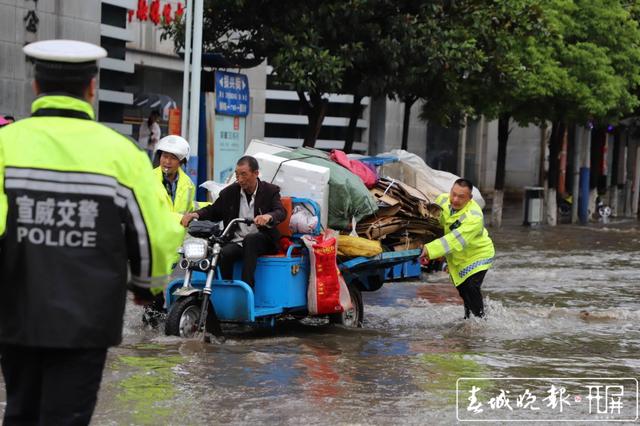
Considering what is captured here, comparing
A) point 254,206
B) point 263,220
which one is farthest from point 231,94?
point 263,220

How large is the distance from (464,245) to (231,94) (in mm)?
6729

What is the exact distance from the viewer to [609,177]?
4475cm

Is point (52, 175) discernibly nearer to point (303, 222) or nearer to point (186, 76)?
point (303, 222)

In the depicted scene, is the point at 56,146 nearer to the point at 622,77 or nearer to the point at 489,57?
the point at 489,57

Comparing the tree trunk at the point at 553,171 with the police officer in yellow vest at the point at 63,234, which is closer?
the police officer in yellow vest at the point at 63,234

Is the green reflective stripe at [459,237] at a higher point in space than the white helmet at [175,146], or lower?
lower

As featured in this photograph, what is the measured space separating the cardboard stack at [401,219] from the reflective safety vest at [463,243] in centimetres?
125

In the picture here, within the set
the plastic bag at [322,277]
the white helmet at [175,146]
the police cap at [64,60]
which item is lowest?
the plastic bag at [322,277]

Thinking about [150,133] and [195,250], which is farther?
[150,133]

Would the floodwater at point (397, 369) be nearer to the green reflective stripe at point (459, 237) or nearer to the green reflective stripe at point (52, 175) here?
the green reflective stripe at point (459, 237)

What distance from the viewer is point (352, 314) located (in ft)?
37.2

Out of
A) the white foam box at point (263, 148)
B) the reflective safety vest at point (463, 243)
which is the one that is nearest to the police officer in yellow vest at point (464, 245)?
the reflective safety vest at point (463, 243)

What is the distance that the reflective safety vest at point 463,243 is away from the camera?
427 inches

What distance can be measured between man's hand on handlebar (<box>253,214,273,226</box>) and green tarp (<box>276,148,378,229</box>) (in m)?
Answer: 1.31
